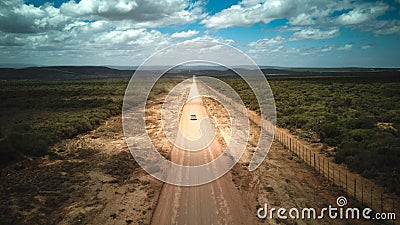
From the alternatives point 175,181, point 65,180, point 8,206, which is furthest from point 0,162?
point 175,181

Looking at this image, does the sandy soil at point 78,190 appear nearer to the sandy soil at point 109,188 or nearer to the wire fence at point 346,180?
the sandy soil at point 109,188

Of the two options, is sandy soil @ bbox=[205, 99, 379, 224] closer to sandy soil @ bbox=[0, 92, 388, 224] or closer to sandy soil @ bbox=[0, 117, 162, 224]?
sandy soil @ bbox=[0, 92, 388, 224]

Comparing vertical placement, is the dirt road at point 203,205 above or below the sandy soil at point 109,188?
above

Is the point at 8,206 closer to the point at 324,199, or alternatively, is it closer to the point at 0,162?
the point at 0,162

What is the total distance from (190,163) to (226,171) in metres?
1.97

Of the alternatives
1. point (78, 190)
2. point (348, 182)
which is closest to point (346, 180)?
point (348, 182)

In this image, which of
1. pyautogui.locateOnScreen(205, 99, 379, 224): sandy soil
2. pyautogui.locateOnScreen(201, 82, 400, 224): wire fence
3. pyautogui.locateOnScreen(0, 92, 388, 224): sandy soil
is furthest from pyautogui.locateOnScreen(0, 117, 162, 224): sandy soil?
pyautogui.locateOnScreen(201, 82, 400, 224): wire fence

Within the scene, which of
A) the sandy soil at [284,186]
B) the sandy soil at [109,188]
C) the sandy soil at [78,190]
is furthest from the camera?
the sandy soil at [284,186]

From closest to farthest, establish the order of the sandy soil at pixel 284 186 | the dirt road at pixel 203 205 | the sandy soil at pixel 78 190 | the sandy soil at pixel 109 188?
the dirt road at pixel 203 205 → the sandy soil at pixel 78 190 → the sandy soil at pixel 109 188 → the sandy soil at pixel 284 186

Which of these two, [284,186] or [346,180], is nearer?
[284,186]

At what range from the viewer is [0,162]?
1520 centimetres

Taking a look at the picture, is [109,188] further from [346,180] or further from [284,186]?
Result: [346,180]

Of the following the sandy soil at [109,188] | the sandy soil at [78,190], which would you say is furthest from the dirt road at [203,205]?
the sandy soil at [78,190]

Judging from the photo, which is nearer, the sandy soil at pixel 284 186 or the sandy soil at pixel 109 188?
the sandy soil at pixel 109 188
